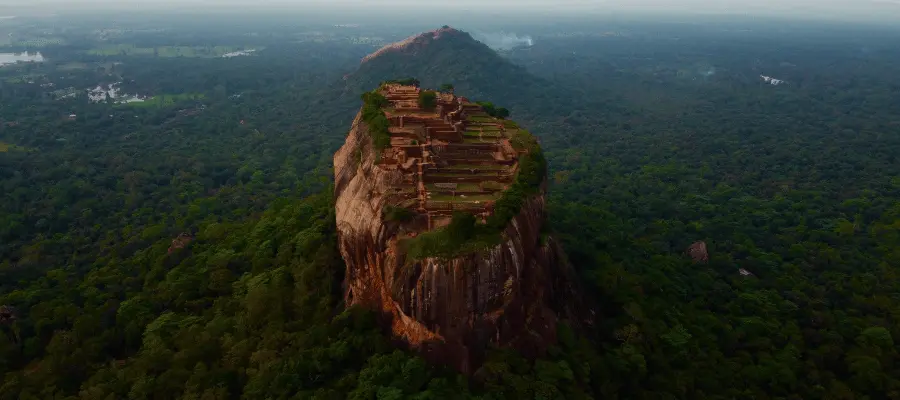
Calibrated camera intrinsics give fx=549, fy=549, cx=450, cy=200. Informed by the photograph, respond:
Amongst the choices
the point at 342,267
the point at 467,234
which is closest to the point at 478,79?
the point at 342,267

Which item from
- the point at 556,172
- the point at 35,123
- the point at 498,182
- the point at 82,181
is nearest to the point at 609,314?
the point at 498,182

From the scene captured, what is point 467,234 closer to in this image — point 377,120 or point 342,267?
point 342,267

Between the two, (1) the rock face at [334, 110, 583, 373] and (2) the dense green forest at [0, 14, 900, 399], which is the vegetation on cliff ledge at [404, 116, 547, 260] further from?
(2) the dense green forest at [0, 14, 900, 399]

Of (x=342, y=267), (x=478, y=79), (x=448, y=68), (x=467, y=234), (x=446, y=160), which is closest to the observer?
(x=467, y=234)

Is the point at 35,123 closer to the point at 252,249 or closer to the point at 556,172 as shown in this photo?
the point at 252,249

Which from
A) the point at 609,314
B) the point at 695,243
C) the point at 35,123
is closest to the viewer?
the point at 609,314

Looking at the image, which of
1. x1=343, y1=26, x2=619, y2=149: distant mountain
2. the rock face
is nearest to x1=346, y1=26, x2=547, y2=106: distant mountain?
x1=343, y1=26, x2=619, y2=149: distant mountain

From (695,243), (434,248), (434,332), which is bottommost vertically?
(695,243)
